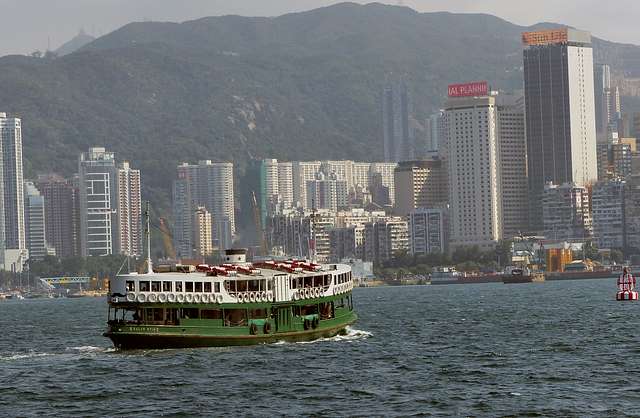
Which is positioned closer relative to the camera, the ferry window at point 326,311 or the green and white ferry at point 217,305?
the green and white ferry at point 217,305

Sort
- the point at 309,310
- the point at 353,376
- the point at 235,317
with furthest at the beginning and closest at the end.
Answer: the point at 309,310 → the point at 235,317 → the point at 353,376

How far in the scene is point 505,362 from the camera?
302 ft

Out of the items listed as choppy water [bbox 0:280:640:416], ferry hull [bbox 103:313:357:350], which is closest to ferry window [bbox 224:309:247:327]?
ferry hull [bbox 103:313:357:350]

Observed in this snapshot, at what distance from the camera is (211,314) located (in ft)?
318

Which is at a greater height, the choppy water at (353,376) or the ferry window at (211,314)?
the ferry window at (211,314)

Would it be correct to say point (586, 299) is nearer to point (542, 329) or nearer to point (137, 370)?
point (542, 329)

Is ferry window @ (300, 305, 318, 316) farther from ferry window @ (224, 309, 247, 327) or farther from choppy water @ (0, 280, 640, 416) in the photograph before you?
ferry window @ (224, 309, 247, 327)

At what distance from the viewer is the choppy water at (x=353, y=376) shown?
73500mm

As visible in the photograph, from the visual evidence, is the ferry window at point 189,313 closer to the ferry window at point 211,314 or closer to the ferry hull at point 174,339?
the ferry window at point 211,314

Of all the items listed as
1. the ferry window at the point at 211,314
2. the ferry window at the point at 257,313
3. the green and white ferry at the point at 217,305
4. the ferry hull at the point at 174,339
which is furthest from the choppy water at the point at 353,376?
the ferry window at the point at 211,314

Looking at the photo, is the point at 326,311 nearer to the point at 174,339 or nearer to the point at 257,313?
the point at 257,313

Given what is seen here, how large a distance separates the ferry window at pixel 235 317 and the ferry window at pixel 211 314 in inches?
21.9

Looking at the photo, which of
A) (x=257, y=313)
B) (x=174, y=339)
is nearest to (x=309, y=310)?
(x=257, y=313)

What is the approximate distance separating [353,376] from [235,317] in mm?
15587
